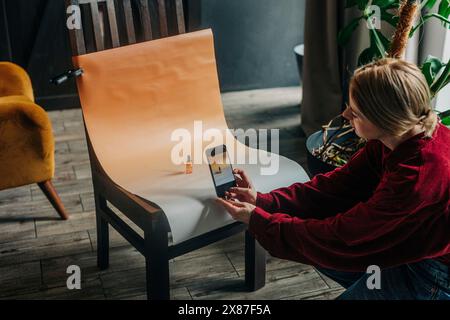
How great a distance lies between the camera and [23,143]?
209 cm

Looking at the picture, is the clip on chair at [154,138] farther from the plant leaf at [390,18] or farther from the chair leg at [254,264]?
the plant leaf at [390,18]

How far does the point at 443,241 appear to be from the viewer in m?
1.23

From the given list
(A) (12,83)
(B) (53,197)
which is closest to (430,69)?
(B) (53,197)

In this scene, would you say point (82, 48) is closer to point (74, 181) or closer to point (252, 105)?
point (74, 181)

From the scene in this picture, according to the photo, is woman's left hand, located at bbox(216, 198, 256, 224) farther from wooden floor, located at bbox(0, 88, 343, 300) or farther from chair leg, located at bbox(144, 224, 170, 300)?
wooden floor, located at bbox(0, 88, 343, 300)

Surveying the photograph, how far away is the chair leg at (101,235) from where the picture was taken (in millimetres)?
1903

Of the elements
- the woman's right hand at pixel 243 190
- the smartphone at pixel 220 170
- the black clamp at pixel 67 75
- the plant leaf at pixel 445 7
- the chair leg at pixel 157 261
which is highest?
the plant leaf at pixel 445 7

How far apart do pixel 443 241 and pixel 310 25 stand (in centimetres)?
→ 194

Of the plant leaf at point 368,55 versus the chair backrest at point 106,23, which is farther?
the plant leaf at point 368,55

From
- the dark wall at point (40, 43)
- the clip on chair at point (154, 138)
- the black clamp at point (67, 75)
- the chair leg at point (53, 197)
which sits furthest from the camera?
the dark wall at point (40, 43)

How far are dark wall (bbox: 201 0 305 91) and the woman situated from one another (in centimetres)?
242

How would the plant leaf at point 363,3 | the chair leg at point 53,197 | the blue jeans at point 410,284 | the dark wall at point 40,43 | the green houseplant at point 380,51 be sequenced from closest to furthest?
the blue jeans at point 410,284 → the green houseplant at point 380,51 → the plant leaf at point 363,3 → the chair leg at point 53,197 → the dark wall at point 40,43

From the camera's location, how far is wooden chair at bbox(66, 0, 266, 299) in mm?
1544

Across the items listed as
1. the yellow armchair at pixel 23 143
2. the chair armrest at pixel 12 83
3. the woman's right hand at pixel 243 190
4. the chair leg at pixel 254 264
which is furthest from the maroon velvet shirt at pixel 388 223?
the chair armrest at pixel 12 83
